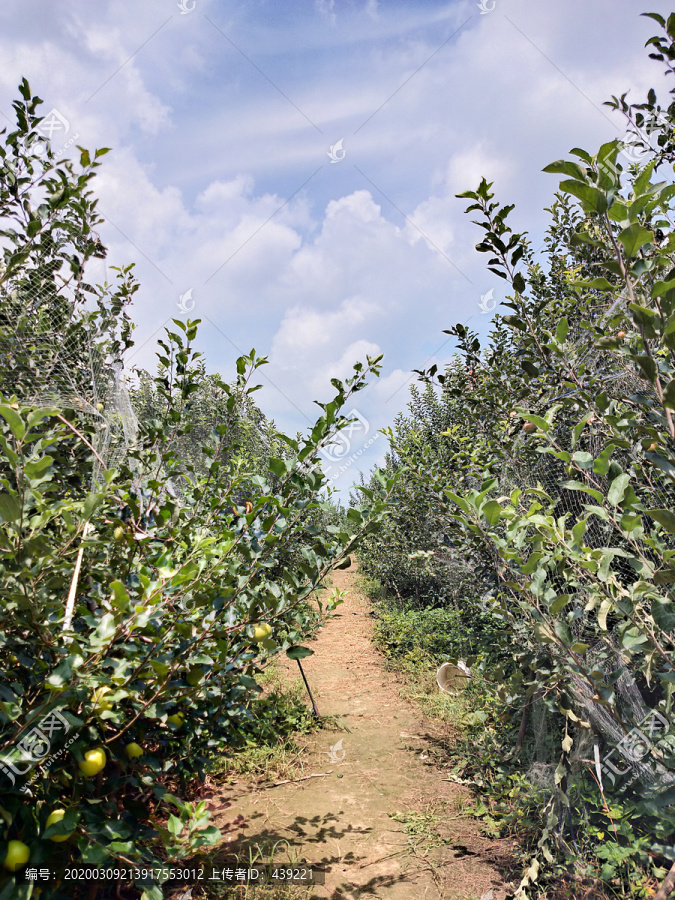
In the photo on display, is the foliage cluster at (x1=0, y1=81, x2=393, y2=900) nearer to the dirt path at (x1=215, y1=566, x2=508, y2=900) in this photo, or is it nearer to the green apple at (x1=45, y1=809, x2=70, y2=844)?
the green apple at (x1=45, y1=809, x2=70, y2=844)

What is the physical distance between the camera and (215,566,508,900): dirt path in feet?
7.60

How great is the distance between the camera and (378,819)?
9.35 feet

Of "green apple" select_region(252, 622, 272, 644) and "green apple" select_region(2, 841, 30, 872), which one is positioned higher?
"green apple" select_region(252, 622, 272, 644)

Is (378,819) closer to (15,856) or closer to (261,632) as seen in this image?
(261,632)

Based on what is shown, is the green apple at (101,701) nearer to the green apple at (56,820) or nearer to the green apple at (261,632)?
the green apple at (56,820)

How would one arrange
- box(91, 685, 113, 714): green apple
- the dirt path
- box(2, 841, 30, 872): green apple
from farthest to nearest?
the dirt path → box(91, 685, 113, 714): green apple → box(2, 841, 30, 872): green apple

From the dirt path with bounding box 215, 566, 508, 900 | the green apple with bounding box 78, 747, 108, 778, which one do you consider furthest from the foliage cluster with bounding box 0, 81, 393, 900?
the dirt path with bounding box 215, 566, 508, 900

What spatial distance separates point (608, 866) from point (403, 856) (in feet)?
3.50

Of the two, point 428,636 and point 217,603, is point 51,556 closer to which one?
point 217,603

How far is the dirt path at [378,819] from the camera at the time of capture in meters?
2.32

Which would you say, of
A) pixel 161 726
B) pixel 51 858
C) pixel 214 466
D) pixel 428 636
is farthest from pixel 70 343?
pixel 428 636

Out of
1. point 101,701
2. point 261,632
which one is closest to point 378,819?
point 261,632

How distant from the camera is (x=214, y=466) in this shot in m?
2.14

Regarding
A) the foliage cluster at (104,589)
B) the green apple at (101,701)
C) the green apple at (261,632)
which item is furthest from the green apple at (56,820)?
the green apple at (261,632)
